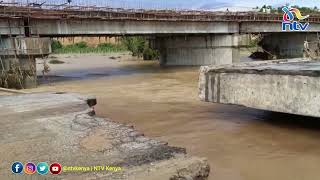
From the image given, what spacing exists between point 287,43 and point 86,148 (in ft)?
129

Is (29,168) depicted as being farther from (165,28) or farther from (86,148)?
(165,28)

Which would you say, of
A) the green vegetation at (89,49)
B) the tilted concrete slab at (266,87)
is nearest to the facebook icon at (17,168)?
the tilted concrete slab at (266,87)

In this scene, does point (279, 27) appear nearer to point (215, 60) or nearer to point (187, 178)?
point (215, 60)

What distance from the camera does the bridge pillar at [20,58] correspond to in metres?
21.9

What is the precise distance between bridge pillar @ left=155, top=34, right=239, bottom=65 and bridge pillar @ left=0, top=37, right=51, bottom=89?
15494 millimetres

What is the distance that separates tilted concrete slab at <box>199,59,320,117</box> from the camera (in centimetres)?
900

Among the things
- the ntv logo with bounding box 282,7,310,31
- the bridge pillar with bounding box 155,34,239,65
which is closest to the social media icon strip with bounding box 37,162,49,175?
the bridge pillar with bounding box 155,34,239,65

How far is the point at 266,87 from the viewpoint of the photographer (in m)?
9.73

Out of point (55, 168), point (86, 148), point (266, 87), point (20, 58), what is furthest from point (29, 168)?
point (20, 58)

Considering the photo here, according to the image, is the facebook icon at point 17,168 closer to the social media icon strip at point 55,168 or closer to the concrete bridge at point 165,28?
the social media icon strip at point 55,168

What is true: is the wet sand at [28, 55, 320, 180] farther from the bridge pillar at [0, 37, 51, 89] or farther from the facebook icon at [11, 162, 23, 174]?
the bridge pillar at [0, 37, 51, 89]

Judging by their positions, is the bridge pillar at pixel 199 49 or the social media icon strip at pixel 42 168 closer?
the social media icon strip at pixel 42 168

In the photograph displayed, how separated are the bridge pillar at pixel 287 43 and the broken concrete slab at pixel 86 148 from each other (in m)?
35.5

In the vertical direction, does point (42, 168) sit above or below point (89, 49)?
above
